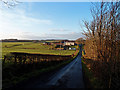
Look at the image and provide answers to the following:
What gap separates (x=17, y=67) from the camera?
9609 mm

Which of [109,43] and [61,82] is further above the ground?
[109,43]

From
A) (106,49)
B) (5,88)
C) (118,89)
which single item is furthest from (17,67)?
(118,89)

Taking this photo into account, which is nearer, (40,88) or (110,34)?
(40,88)

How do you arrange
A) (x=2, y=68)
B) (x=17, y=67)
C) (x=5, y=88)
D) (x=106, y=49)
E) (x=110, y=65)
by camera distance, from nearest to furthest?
(x=5, y=88) < (x=110, y=65) < (x=106, y=49) < (x=2, y=68) < (x=17, y=67)

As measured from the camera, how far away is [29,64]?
11.4m

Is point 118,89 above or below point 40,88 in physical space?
below

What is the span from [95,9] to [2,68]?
1022 centimetres

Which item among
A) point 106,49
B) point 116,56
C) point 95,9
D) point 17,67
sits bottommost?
point 17,67

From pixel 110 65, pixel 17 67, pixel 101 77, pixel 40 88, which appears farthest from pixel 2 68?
pixel 110 65

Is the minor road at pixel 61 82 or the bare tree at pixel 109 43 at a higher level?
the bare tree at pixel 109 43

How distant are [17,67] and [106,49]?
26.6 ft

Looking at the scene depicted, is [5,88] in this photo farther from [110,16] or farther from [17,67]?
[110,16]

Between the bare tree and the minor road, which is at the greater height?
the bare tree

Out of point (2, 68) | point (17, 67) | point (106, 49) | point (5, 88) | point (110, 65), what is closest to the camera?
point (5, 88)
